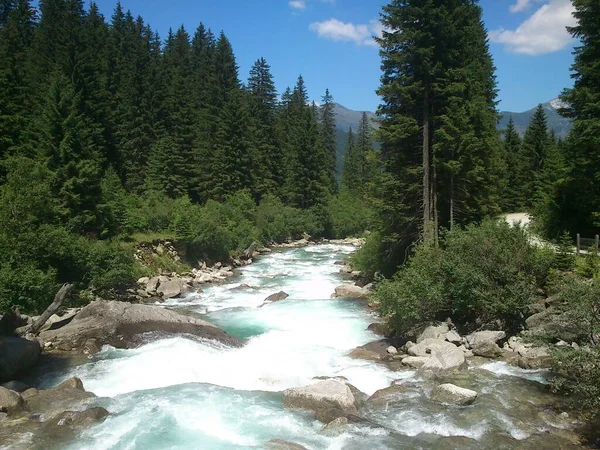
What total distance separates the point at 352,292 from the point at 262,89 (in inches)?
2063

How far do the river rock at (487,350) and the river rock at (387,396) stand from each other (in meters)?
3.43

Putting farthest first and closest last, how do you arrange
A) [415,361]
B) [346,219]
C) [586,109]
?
[346,219], [586,109], [415,361]

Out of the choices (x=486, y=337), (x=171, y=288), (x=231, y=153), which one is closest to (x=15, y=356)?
(x=171, y=288)

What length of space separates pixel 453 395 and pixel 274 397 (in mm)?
4493

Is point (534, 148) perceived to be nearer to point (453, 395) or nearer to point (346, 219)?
point (346, 219)

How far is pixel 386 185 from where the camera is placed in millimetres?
22531

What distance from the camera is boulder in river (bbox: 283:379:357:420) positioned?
35.2ft

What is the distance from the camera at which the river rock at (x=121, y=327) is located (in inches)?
602

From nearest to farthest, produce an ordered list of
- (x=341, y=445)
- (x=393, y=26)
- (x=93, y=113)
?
1. (x=341, y=445)
2. (x=393, y=26)
3. (x=93, y=113)

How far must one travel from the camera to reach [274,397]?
11.8 metres

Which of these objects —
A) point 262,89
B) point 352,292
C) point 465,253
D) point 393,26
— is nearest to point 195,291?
point 352,292

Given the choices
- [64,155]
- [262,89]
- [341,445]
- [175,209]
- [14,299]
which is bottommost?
[341,445]

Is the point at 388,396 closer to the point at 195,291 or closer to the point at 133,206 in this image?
the point at 195,291

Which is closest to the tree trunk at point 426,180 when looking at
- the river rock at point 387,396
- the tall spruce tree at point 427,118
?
the tall spruce tree at point 427,118
